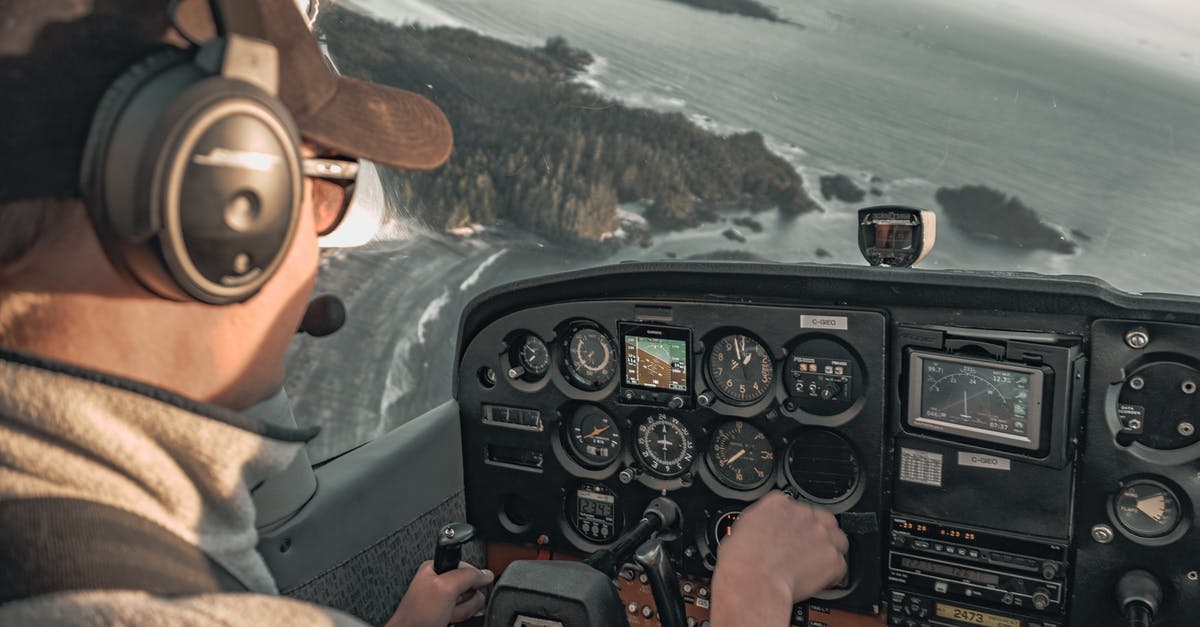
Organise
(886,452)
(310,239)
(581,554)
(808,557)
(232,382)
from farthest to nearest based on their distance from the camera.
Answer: (581,554), (886,452), (808,557), (310,239), (232,382)

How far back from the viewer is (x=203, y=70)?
0.92 meters

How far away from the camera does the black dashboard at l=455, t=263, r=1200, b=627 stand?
81.4 inches

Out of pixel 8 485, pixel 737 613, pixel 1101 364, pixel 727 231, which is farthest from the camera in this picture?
pixel 727 231

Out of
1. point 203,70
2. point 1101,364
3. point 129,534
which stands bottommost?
point 1101,364

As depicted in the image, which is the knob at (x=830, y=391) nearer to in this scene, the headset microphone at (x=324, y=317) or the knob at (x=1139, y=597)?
the knob at (x=1139, y=597)

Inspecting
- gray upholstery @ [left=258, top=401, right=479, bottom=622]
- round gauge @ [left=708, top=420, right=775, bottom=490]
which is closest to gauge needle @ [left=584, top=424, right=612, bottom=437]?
round gauge @ [left=708, top=420, right=775, bottom=490]

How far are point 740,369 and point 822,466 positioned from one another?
329 mm

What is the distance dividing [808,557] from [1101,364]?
0.84 metres

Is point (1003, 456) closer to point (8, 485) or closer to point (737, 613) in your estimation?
point (737, 613)

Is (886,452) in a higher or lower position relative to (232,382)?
lower

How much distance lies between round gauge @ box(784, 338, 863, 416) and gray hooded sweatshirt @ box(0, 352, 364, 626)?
5.21 feet

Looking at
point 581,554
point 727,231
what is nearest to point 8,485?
point 581,554

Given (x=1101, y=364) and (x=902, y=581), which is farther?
(x=902, y=581)

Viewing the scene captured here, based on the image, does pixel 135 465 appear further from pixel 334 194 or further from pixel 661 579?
pixel 661 579
